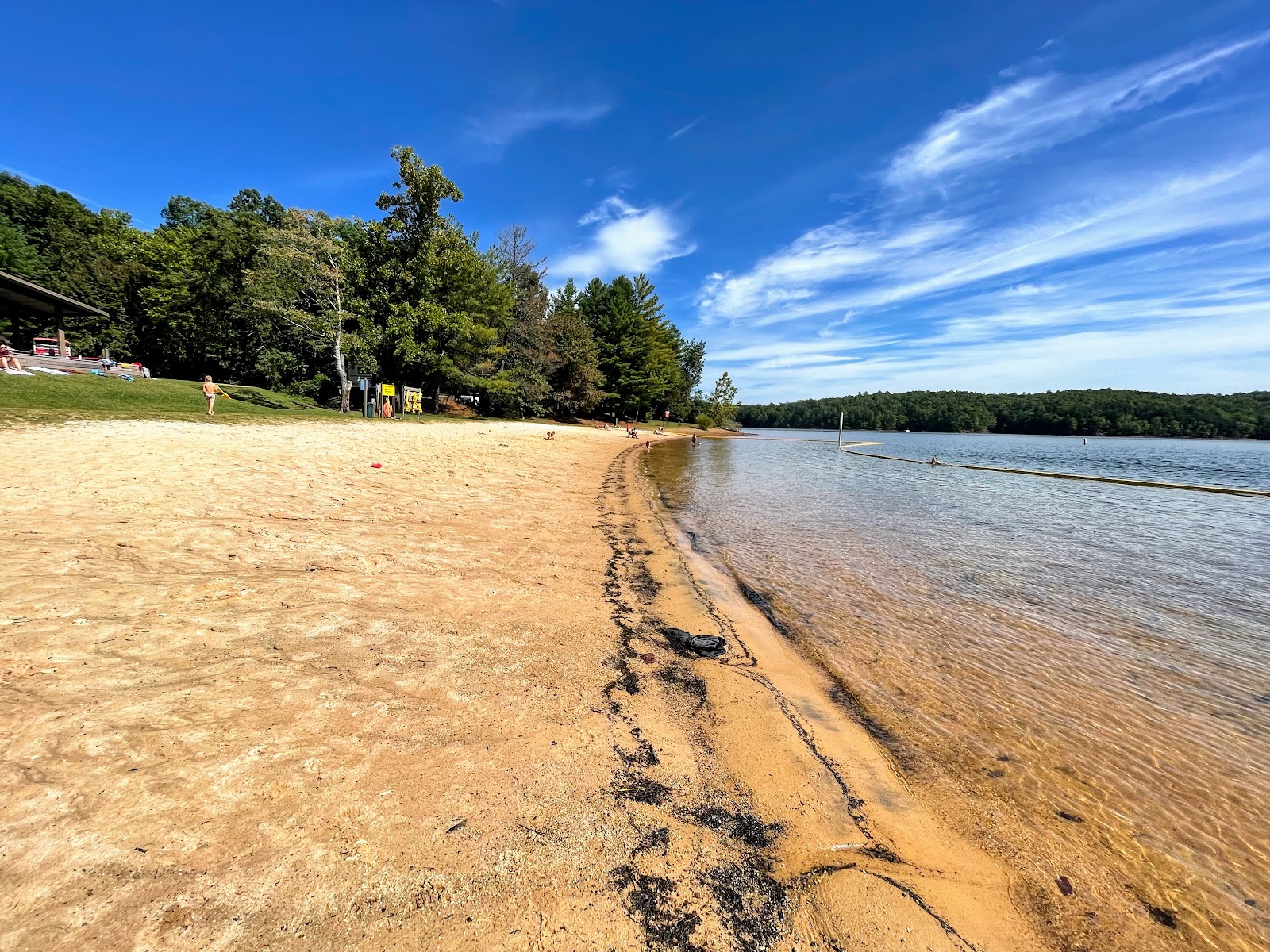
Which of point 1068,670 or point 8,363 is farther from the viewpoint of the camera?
point 8,363

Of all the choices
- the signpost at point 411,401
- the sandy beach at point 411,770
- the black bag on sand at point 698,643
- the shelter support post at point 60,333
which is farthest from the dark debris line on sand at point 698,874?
the shelter support post at point 60,333

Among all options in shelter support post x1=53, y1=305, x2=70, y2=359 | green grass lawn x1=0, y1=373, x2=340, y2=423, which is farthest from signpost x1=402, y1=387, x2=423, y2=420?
shelter support post x1=53, y1=305, x2=70, y2=359

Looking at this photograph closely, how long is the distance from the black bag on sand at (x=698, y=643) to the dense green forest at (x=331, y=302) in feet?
96.0

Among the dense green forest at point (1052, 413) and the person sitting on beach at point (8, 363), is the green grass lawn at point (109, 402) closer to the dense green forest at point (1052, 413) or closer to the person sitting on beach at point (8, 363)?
the person sitting on beach at point (8, 363)

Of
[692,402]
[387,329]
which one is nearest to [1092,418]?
[692,402]

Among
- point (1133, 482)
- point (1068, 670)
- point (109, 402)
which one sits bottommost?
point (1068, 670)

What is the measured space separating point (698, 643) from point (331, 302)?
1305 inches

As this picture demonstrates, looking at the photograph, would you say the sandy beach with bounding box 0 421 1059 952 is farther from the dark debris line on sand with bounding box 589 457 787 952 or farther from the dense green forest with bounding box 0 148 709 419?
the dense green forest with bounding box 0 148 709 419

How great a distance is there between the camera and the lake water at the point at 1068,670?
9.55ft

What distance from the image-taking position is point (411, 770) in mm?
2600

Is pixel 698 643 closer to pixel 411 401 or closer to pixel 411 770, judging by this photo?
pixel 411 770

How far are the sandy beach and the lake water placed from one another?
76 cm

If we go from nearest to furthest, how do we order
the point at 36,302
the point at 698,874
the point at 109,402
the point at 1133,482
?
the point at 698,874
the point at 109,402
the point at 1133,482
the point at 36,302

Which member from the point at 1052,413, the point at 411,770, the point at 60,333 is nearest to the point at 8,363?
the point at 60,333
